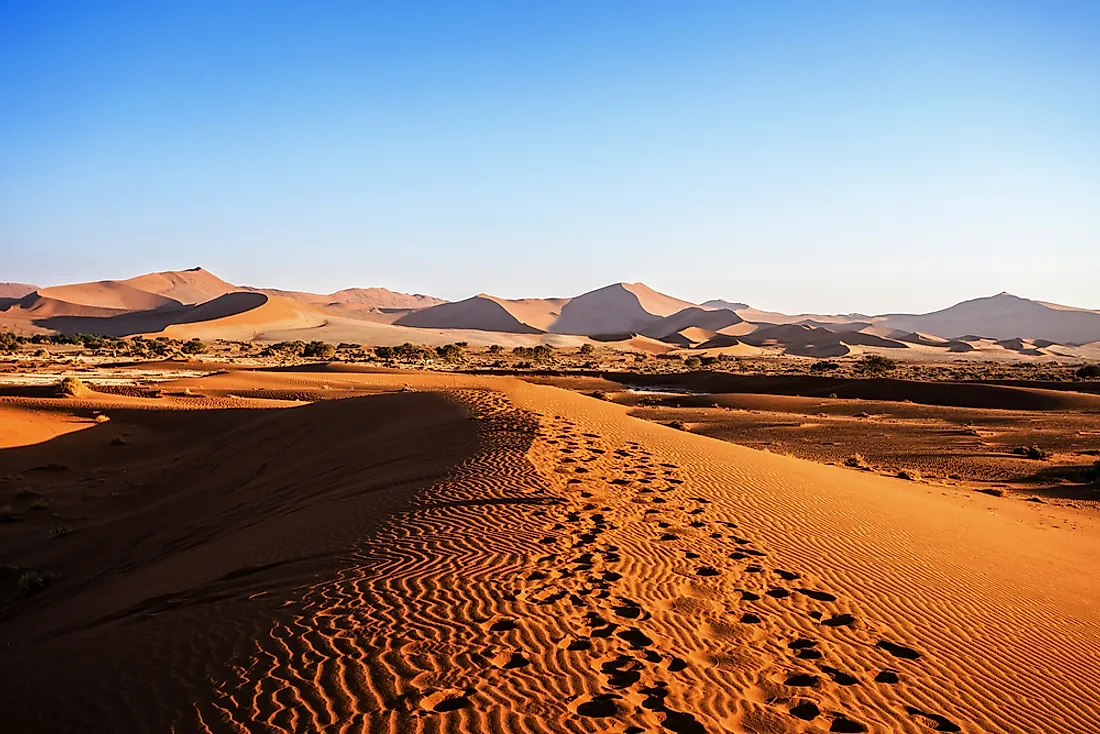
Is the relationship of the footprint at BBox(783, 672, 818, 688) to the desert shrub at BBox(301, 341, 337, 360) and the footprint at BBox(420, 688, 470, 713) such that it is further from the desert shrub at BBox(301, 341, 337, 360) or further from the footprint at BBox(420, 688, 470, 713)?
the desert shrub at BBox(301, 341, 337, 360)

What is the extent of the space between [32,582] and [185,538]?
6.84 feet

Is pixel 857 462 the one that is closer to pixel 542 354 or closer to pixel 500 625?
pixel 500 625

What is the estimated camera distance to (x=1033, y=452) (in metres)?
19.4

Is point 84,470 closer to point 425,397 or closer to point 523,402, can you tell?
point 425,397

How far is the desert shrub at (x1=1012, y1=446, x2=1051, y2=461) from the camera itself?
62.3 feet

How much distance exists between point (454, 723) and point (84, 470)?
17.7 metres

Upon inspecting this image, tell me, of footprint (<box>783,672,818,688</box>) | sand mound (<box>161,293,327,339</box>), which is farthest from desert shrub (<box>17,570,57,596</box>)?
sand mound (<box>161,293,327,339</box>)

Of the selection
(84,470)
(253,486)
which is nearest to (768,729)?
(253,486)

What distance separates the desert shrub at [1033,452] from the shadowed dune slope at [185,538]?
15.7 meters

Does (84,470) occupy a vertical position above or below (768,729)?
below

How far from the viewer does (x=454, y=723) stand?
13.9 ft

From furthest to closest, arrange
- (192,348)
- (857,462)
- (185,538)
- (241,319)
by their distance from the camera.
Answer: (241,319) < (192,348) < (857,462) < (185,538)

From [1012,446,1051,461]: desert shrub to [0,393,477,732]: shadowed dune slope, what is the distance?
15.7 m

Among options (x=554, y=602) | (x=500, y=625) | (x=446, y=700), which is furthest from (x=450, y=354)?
(x=446, y=700)
